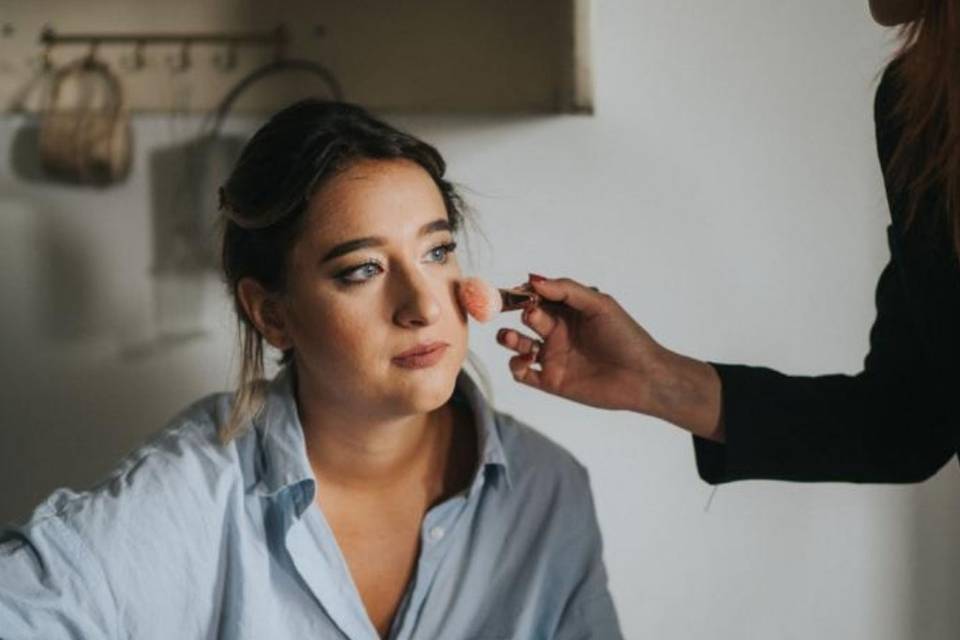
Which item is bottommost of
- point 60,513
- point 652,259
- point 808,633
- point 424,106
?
point 808,633

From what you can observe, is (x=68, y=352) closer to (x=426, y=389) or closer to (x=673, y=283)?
(x=426, y=389)

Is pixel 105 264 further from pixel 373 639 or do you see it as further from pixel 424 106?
pixel 373 639

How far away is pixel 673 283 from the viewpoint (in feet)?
4.60

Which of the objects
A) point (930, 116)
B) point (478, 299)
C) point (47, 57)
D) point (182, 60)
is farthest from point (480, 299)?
point (47, 57)

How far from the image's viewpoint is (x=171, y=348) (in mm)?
1438

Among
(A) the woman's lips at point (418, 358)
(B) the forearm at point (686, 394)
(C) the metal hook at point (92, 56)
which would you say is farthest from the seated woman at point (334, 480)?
(C) the metal hook at point (92, 56)

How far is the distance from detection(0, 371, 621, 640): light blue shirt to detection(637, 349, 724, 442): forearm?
128 mm

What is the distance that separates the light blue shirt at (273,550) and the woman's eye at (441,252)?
194 millimetres

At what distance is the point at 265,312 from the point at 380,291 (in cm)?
16

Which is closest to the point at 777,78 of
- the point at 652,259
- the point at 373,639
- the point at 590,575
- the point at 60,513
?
the point at 652,259

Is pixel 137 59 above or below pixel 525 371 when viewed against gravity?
above

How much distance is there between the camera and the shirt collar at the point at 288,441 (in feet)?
3.79

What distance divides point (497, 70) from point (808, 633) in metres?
0.81

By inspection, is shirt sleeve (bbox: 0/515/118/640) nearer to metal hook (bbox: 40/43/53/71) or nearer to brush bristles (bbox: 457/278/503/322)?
brush bristles (bbox: 457/278/503/322)
